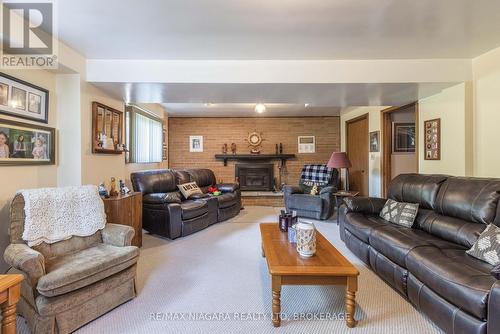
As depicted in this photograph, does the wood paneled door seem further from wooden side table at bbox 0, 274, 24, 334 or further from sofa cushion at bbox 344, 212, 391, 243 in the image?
wooden side table at bbox 0, 274, 24, 334

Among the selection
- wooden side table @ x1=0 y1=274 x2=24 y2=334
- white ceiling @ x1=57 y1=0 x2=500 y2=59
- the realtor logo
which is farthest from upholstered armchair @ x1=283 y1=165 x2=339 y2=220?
wooden side table @ x1=0 y1=274 x2=24 y2=334

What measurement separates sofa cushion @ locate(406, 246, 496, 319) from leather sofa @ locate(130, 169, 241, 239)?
9.42 ft

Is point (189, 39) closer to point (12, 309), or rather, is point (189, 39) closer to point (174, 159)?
point (12, 309)

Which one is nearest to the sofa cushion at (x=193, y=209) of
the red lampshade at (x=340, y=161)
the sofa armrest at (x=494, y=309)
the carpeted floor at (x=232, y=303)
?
the carpeted floor at (x=232, y=303)

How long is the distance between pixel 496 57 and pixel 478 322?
110 inches

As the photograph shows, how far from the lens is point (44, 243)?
2068 millimetres

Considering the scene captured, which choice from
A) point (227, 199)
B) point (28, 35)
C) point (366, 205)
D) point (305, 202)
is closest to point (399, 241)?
point (366, 205)

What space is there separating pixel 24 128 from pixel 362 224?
11.3ft

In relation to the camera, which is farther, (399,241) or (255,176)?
(255,176)

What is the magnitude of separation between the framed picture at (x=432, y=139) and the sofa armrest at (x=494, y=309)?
2.62m

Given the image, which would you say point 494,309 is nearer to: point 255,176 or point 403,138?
point 403,138

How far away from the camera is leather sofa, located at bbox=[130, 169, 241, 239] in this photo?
3819 millimetres

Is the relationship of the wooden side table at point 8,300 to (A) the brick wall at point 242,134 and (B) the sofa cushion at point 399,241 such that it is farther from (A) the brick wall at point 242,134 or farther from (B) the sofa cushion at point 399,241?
(A) the brick wall at point 242,134

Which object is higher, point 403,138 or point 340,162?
point 403,138
